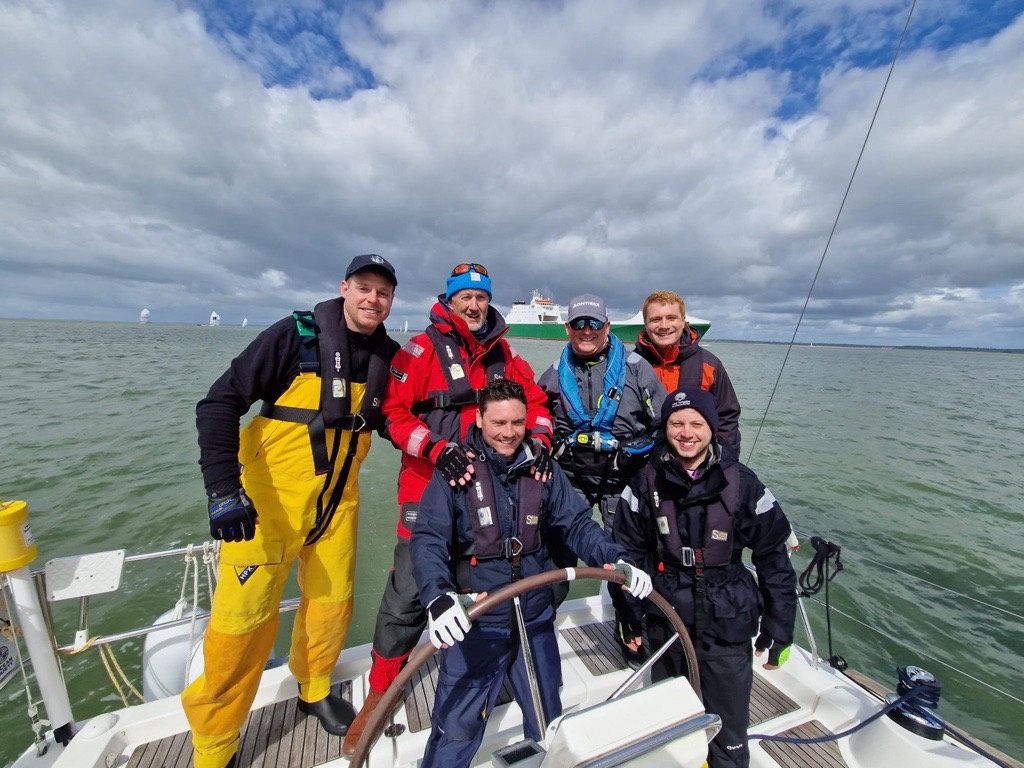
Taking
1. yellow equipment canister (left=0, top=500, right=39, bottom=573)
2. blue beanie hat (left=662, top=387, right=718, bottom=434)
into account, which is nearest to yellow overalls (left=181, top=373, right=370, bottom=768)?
yellow equipment canister (left=0, top=500, right=39, bottom=573)

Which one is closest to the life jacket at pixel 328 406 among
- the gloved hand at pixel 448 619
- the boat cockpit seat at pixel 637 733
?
the gloved hand at pixel 448 619

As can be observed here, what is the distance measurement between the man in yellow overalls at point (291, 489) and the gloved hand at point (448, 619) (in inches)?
41.1

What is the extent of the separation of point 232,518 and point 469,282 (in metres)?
1.74

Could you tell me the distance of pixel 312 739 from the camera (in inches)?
99.7

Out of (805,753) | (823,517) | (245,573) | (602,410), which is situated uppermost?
(602,410)

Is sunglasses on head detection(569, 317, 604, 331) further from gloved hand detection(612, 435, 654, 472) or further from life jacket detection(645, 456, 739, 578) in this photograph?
life jacket detection(645, 456, 739, 578)

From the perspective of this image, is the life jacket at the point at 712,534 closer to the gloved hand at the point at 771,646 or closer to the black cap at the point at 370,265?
the gloved hand at the point at 771,646

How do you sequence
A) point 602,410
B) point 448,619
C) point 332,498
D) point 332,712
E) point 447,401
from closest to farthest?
1. point 448,619
2. point 332,498
3. point 332,712
4. point 447,401
5. point 602,410

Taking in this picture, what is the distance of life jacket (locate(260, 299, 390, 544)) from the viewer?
234 centimetres

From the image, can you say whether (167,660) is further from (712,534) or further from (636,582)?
(712,534)

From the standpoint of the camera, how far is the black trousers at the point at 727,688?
7.20ft

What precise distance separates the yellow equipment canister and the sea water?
2387 millimetres

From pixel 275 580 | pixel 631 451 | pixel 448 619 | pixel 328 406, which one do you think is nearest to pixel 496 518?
pixel 448 619

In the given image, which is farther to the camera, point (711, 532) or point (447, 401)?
point (447, 401)
